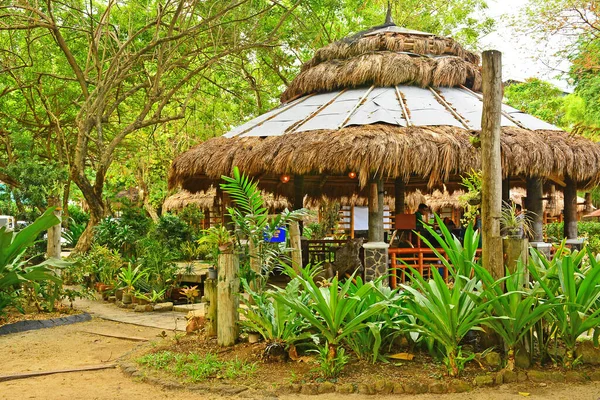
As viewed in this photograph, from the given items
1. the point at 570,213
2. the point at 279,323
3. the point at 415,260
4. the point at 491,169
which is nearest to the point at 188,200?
the point at 415,260

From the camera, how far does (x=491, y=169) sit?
16.5 ft

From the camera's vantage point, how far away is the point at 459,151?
320 inches

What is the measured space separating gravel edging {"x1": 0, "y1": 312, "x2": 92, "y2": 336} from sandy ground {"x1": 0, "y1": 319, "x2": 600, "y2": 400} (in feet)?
0.56

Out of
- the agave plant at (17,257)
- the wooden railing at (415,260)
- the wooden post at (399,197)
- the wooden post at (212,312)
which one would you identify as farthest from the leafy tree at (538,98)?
the wooden post at (212,312)

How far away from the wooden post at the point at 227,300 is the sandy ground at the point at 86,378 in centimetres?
87

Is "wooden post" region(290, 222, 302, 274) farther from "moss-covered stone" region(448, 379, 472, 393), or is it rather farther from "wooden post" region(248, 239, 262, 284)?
"moss-covered stone" region(448, 379, 472, 393)

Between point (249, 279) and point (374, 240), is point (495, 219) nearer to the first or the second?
point (249, 279)

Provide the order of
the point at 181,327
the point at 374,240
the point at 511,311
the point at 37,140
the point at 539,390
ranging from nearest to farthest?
1. the point at 539,390
2. the point at 511,311
3. the point at 181,327
4. the point at 374,240
5. the point at 37,140

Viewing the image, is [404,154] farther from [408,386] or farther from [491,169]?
[408,386]

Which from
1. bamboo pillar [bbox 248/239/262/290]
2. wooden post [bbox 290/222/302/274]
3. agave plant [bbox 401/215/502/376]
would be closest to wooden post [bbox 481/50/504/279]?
agave plant [bbox 401/215/502/376]

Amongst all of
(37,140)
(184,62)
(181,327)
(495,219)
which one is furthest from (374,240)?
(37,140)

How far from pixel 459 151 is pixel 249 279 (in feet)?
12.9

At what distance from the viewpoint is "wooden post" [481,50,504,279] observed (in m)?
4.93

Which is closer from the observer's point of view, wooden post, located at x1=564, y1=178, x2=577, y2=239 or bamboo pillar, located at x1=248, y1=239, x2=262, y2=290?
bamboo pillar, located at x1=248, y1=239, x2=262, y2=290
